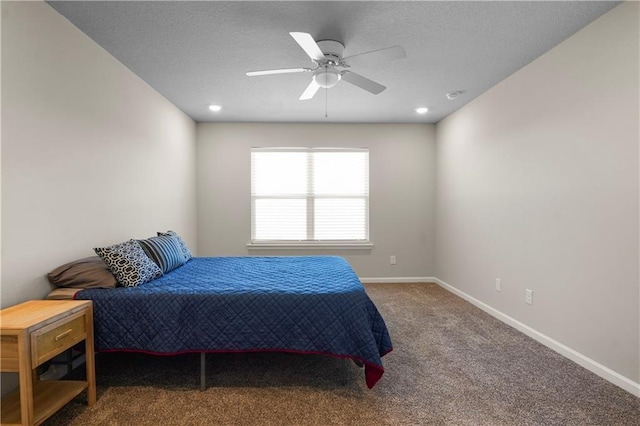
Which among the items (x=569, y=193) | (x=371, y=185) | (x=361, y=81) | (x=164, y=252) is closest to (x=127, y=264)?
(x=164, y=252)

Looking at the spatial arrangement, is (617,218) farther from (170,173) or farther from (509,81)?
(170,173)

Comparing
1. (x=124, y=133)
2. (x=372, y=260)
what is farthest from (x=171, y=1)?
(x=372, y=260)

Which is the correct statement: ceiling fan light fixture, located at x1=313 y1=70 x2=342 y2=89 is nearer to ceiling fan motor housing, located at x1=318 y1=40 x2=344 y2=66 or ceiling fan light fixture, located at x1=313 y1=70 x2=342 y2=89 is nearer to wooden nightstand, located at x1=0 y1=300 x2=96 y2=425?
ceiling fan motor housing, located at x1=318 y1=40 x2=344 y2=66

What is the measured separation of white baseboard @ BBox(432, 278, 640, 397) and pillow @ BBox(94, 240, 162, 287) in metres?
3.26

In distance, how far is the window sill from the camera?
463 cm

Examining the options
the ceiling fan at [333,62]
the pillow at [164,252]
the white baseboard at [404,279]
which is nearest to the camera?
the ceiling fan at [333,62]

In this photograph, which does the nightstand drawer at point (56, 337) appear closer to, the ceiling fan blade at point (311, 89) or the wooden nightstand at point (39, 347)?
the wooden nightstand at point (39, 347)

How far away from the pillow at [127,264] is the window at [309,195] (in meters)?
2.41

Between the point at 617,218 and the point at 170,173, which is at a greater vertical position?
the point at 170,173

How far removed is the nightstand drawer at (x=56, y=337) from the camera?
4.68ft

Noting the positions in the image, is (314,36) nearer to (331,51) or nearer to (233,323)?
(331,51)

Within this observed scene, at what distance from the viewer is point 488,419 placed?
169cm

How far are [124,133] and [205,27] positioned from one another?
1.33 metres

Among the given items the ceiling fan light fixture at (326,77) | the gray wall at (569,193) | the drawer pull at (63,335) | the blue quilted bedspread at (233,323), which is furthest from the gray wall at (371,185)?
the drawer pull at (63,335)
